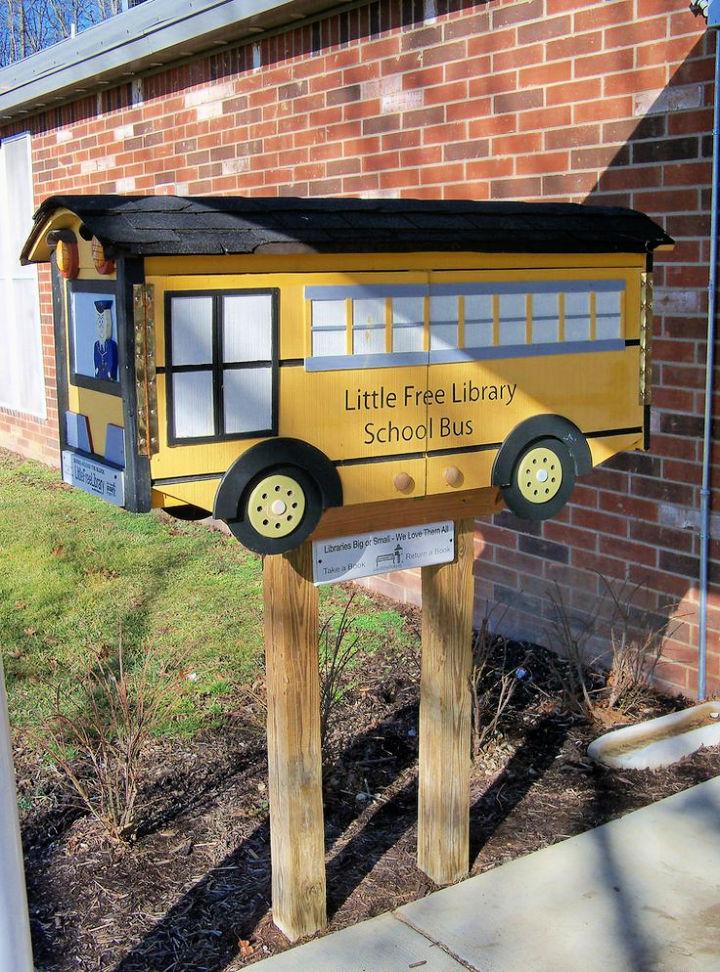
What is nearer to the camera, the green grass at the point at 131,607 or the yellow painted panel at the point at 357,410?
the yellow painted panel at the point at 357,410

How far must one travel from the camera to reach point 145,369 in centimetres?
249

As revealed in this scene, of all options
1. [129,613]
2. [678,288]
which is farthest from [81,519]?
[678,288]

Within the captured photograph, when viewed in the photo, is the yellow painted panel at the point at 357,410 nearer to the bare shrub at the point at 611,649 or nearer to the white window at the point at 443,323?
the white window at the point at 443,323

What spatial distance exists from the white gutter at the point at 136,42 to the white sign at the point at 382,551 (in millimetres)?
3811

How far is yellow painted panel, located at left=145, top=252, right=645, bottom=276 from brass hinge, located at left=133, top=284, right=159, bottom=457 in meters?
0.06

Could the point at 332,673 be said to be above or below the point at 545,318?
below

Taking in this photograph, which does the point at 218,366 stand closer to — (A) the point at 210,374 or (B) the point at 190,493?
(A) the point at 210,374

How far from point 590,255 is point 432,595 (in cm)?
108

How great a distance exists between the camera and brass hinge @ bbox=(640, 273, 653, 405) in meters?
3.31

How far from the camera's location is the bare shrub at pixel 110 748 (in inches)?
140

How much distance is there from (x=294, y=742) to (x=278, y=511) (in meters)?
0.68

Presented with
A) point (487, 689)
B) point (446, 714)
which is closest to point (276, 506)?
point (446, 714)

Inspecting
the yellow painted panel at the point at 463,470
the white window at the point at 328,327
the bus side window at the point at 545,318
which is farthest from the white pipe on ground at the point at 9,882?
the bus side window at the point at 545,318

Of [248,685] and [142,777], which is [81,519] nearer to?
[248,685]
